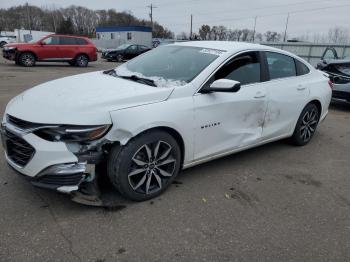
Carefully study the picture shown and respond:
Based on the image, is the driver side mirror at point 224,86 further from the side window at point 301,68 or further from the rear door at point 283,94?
the side window at point 301,68

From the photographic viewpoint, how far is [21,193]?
11.2 feet

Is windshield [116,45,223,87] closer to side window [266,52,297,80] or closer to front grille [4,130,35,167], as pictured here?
side window [266,52,297,80]

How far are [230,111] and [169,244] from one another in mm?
1751

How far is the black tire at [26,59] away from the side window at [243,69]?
15.0 metres

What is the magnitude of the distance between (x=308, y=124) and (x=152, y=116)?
322 cm

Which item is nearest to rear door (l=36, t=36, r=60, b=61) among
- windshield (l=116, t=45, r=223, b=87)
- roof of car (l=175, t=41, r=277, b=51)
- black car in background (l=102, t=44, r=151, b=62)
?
black car in background (l=102, t=44, r=151, b=62)

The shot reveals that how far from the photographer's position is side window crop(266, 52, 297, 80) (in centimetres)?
451

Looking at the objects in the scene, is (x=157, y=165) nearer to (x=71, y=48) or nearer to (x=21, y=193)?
(x=21, y=193)

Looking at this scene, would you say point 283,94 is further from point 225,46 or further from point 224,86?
point 224,86

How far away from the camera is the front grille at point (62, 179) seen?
288 cm

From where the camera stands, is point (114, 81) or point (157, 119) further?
point (114, 81)

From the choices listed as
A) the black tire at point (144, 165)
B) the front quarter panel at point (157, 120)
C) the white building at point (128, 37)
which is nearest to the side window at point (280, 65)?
the front quarter panel at point (157, 120)

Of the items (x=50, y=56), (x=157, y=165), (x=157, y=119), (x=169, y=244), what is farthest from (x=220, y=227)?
(x=50, y=56)

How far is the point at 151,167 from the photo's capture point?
3361mm
